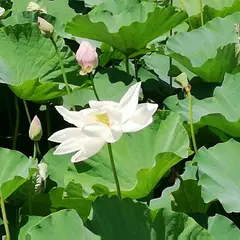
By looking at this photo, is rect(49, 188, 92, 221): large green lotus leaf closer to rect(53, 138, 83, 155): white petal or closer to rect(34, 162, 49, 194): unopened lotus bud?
rect(34, 162, 49, 194): unopened lotus bud

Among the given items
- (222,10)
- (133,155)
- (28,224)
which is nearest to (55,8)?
(222,10)

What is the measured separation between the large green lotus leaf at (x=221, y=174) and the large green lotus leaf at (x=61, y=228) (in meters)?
0.27

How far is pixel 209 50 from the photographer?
5.82ft

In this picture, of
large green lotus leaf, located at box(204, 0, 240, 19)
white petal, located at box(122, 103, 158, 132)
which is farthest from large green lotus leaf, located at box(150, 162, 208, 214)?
large green lotus leaf, located at box(204, 0, 240, 19)

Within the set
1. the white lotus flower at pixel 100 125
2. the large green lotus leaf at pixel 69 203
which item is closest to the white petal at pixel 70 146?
the white lotus flower at pixel 100 125

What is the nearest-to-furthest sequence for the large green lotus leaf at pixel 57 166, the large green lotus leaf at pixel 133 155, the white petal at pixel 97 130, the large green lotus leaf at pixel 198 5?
the white petal at pixel 97 130 < the large green lotus leaf at pixel 133 155 < the large green lotus leaf at pixel 57 166 < the large green lotus leaf at pixel 198 5

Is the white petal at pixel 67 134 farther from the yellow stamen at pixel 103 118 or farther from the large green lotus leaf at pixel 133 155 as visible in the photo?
the large green lotus leaf at pixel 133 155

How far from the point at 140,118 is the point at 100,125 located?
63mm

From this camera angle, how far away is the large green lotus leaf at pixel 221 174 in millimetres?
1229

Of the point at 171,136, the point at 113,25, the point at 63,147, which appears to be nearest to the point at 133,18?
the point at 113,25

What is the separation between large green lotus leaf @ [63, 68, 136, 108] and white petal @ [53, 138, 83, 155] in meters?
0.70

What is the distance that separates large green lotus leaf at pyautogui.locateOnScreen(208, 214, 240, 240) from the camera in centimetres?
113

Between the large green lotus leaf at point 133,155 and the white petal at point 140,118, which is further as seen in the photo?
the large green lotus leaf at point 133,155

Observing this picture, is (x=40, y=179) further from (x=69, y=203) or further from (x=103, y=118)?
(x=103, y=118)
